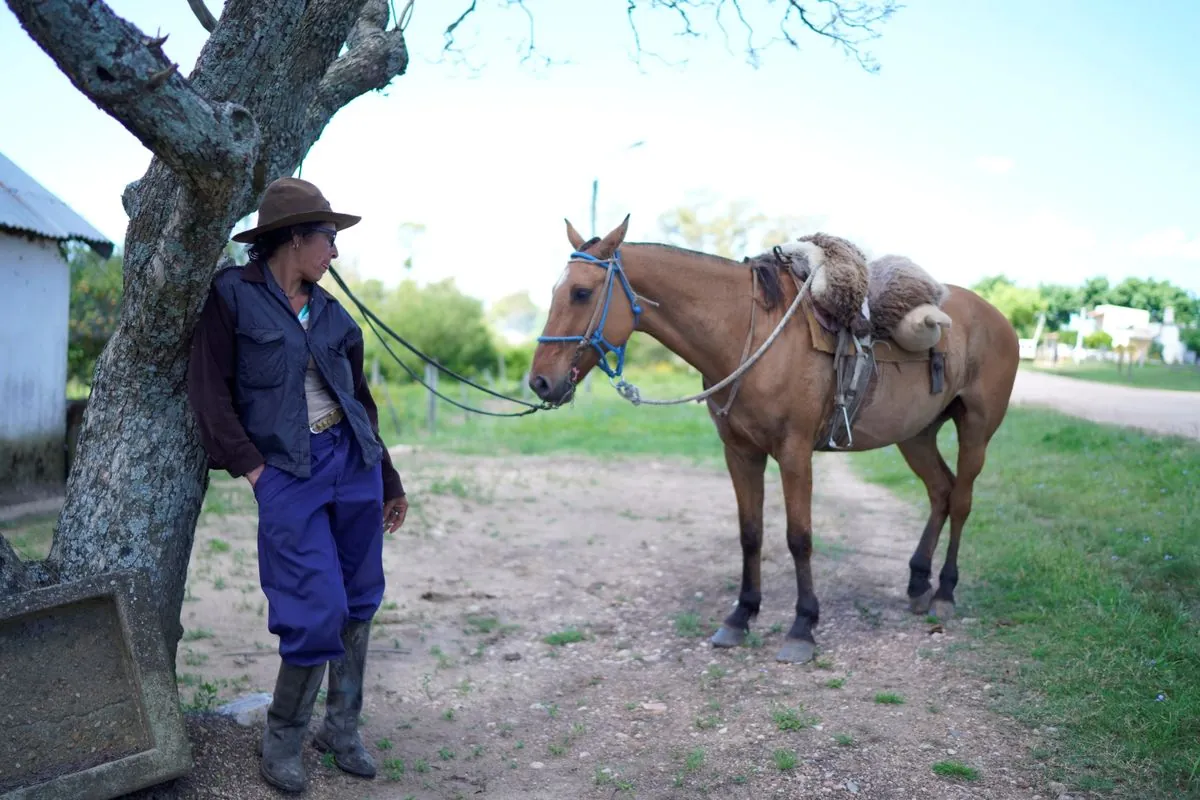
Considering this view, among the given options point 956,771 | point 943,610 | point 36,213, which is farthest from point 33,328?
point 956,771

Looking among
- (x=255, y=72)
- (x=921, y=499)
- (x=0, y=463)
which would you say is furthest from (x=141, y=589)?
(x=921, y=499)

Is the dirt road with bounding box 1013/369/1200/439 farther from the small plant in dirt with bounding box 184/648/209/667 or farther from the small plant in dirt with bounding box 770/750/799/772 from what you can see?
the small plant in dirt with bounding box 184/648/209/667

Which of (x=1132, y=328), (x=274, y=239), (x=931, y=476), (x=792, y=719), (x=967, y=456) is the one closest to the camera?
(x=274, y=239)

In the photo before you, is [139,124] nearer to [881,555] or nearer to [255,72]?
[255,72]

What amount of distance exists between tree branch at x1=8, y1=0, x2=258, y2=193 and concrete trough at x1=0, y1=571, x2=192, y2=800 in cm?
137

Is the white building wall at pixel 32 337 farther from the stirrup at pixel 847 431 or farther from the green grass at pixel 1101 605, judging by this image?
the green grass at pixel 1101 605

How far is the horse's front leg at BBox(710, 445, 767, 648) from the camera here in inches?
204

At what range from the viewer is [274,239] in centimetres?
321

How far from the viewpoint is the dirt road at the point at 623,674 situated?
11.7ft

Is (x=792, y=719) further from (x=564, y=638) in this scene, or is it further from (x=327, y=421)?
(x=327, y=421)

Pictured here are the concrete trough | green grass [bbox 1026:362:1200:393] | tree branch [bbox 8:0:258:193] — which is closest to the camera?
tree branch [bbox 8:0:258:193]

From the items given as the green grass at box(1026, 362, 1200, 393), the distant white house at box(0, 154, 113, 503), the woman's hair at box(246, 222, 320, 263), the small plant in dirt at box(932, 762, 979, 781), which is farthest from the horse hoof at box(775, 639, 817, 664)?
the green grass at box(1026, 362, 1200, 393)

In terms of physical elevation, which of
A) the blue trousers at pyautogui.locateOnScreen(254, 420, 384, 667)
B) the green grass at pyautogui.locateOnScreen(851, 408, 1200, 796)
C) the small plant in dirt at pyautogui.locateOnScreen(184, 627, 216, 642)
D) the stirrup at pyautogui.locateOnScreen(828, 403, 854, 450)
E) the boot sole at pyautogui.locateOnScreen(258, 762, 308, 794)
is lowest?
the small plant in dirt at pyautogui.locateOnScreen(184, 627, 216, 642)

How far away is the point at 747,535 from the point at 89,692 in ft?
11.1
